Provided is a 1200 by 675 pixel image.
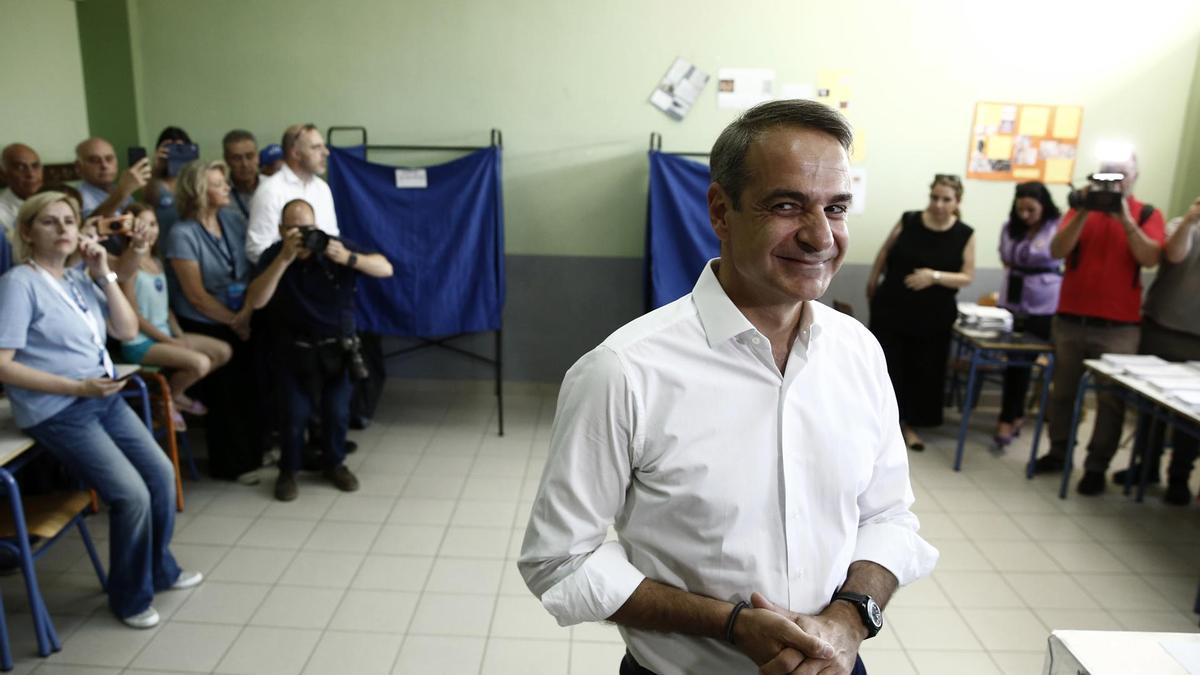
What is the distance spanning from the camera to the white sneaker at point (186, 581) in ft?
9.62

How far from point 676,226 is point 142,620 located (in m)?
3.15

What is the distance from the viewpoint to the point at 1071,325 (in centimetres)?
400

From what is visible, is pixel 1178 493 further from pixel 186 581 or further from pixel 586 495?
pixel 186 581

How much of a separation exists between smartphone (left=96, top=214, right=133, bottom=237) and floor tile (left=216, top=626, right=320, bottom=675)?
5.64 feet

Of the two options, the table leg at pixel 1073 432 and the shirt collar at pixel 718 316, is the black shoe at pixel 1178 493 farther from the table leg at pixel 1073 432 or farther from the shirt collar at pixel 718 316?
the shirt collar at pixel 718 316

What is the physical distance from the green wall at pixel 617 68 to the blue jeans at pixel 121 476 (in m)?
2.63

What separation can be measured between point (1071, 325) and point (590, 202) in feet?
9.07

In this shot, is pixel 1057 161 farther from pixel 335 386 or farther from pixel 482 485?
pixel 335 386

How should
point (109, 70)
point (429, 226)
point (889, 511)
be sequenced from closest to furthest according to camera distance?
point (889, 511) → point (429, 226) → point (109, 70)

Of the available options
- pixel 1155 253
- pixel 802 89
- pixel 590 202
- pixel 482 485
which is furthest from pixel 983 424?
pixel 482 485

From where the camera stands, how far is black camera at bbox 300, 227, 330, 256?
3469 millimetres

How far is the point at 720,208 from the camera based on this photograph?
3.90ft

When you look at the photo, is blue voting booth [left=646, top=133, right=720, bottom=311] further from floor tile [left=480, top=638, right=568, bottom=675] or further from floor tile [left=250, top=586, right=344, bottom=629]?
floor tile [left=250, top=586, right=344, bottom=629]

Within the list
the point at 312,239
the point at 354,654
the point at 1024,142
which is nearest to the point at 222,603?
the point at 354,654
